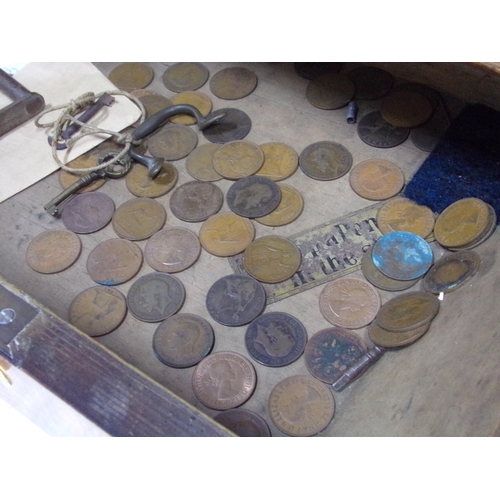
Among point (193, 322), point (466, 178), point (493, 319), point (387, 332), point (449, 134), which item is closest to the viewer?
point (493, 319)

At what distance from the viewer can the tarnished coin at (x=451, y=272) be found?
5.34 ft

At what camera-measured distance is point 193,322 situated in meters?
1.73

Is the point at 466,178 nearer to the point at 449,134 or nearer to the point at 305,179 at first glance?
the point at 449,134


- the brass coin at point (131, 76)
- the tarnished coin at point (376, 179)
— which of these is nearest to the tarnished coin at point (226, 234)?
the tarnished coin at point (376, 179)

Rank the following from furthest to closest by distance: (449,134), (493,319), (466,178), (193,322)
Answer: (449,134) → (466,178) → (193,322) → (493,319)

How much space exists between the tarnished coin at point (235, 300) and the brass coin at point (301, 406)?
9.5 inches

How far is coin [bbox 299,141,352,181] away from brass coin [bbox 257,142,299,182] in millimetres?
34

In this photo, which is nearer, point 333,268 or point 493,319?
point 493,319

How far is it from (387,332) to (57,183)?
51.4 inches

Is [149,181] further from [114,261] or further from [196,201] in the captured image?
[114,261]

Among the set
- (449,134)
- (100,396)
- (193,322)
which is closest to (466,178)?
(449,134)

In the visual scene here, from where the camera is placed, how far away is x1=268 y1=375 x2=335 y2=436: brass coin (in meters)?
1.54

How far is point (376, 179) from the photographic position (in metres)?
1.96
